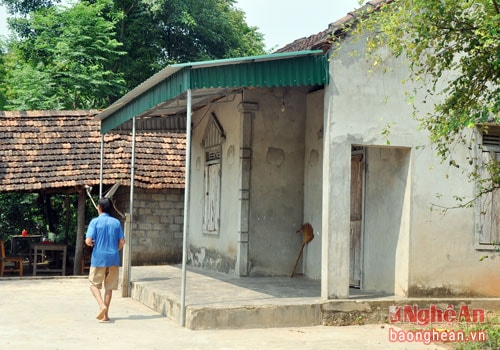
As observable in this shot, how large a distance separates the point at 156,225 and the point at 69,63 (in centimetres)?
896

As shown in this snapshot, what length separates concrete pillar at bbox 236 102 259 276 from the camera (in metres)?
12.2

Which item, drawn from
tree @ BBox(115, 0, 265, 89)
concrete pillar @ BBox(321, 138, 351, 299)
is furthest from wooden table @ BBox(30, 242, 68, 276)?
A: tree @ BBox(115, 0, 265, 89)

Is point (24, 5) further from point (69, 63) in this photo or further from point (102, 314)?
point (102, 314)

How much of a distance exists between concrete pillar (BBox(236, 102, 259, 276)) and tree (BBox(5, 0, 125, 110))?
1169 centimetres

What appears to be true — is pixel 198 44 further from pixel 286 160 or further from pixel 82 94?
pixel 286 160

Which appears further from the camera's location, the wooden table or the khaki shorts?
the wooden table

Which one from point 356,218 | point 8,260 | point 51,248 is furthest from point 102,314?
point 8,260

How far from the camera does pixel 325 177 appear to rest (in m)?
9.48

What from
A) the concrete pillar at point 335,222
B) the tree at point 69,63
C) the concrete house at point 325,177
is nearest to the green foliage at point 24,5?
the tree at point 69,63

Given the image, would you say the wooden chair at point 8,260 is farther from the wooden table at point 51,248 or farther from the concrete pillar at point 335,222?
the concrete pillar at point 335,222

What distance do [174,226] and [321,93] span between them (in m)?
6.31

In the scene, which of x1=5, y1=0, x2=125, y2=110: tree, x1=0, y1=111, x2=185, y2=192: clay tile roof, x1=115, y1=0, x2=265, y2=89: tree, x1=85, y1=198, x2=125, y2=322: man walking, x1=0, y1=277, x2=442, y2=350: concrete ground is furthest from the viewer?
x1=115, y1=0, x2=265, y2=89: tree

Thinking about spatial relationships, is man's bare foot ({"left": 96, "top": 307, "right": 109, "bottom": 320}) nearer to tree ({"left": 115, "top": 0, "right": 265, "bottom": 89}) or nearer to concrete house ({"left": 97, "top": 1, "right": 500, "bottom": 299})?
concrete house ({"left": 97, "top": 1, "right": 500, "bottom": 299})

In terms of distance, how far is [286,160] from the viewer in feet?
41.3
